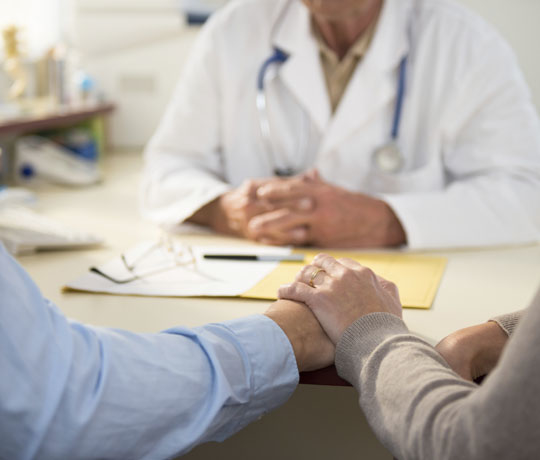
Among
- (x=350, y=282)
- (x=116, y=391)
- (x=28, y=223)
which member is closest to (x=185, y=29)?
(x=28, y=223)

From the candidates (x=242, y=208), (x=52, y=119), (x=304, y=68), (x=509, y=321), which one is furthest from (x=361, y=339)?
(x=52, y=119)

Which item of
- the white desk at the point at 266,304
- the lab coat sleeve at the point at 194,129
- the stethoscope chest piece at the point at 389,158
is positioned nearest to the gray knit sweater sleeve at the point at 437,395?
the white desk at the point at 266,304

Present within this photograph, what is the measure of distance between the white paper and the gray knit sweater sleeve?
0.87 ft

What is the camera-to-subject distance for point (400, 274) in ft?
3.41

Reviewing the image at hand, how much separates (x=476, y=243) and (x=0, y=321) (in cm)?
85

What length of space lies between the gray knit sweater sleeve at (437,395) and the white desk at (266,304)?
10cm

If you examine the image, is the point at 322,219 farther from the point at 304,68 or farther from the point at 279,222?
the point at 304,68

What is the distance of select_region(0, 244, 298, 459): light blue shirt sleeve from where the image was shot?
0.58 metres

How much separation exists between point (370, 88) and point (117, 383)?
3.15 ft

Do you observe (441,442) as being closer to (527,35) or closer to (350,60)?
(350,60)

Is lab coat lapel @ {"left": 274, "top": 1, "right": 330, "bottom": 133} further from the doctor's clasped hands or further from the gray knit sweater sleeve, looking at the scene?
the gray knit sweater sleeve

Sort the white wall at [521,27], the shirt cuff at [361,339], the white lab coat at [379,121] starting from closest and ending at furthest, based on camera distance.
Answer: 1. the shirt cuff at [361,339]
2. the white lab coat at [379,121]
3. the white wall at [521,27]

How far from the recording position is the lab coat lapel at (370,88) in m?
1.41

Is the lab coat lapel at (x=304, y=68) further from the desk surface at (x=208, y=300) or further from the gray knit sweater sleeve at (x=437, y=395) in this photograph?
the gray knit sweater sleeve at (x=437, y=395)
